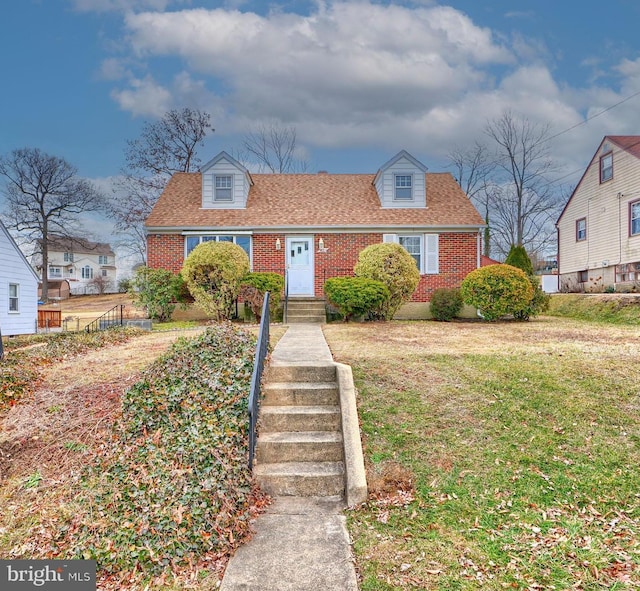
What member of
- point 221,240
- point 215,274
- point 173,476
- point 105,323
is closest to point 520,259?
point 221,240

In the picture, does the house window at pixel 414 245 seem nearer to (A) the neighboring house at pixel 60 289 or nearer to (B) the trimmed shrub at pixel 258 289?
(B) the trimmed shrub at pixel 258 289

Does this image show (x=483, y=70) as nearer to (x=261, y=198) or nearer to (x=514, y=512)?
(x=261, y=198)

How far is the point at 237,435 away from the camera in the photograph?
4.02 metres

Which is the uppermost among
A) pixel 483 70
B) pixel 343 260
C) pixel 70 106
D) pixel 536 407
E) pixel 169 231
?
pixel 483 70

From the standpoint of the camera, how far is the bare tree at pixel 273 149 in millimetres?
29000

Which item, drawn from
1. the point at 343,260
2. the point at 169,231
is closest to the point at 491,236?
the point at 343,260

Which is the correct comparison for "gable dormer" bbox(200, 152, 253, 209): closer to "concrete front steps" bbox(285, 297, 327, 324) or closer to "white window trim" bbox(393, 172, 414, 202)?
"concrete front steps" bbox(285, 297, 327, 324)

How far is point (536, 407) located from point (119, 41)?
1773 centimetres

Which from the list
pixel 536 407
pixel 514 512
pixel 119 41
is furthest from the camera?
pixel 119 41

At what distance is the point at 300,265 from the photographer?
52.1ft

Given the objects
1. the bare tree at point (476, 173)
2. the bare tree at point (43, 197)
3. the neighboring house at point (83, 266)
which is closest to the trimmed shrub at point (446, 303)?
the bare tree at point (476, 173)

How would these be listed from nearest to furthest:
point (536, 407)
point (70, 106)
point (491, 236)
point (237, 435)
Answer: point (237, 435) < point (536, 407) < point (70, 106) < point (491, 236)

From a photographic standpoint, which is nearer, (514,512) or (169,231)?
(514,512)

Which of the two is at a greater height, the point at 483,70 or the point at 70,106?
the point at 483,70
